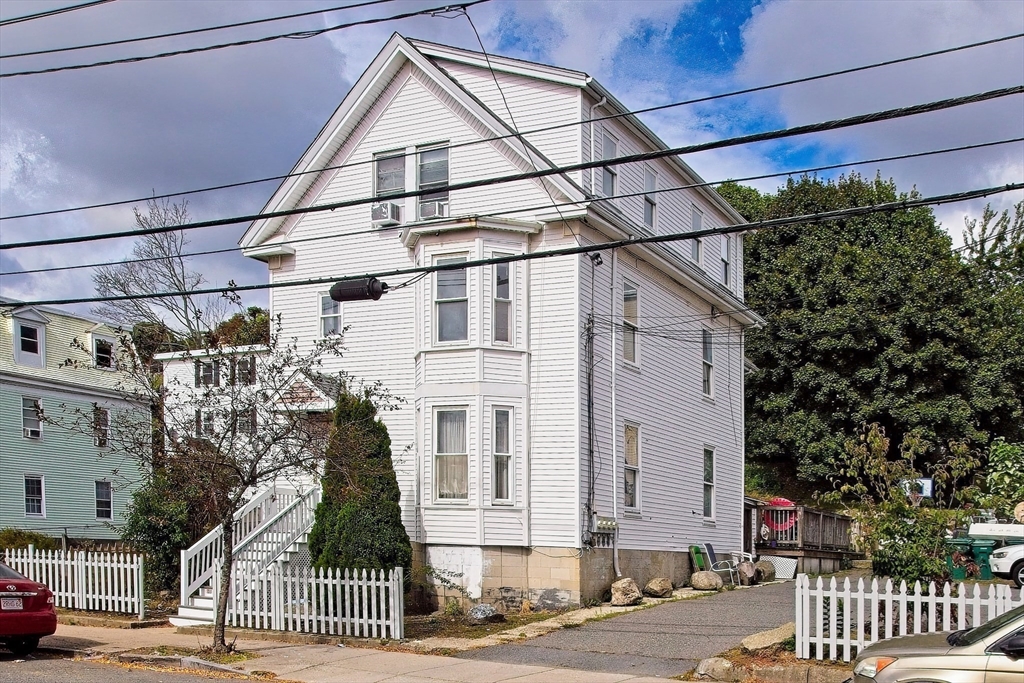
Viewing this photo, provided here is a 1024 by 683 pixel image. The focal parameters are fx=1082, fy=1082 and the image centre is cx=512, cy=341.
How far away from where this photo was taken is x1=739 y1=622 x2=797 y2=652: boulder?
550 inches

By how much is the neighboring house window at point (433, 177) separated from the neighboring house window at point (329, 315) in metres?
2.92

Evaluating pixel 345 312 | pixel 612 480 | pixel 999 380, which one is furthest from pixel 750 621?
pixel 999 380


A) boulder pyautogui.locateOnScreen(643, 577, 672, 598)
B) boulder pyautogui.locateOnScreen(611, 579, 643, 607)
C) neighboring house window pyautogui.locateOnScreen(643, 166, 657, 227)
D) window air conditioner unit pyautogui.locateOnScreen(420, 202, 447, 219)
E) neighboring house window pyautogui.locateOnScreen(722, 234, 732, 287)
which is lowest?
boulder pyautogui.locateOnScreen(643, 577, 672, 598)

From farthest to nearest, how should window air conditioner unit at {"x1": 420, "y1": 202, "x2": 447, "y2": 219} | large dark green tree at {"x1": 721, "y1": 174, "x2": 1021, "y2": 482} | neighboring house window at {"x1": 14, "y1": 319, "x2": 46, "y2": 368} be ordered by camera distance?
neighboring house window at {"x1": 14, "y1": 319, "x2": 46, "y2": 368}, large dark green tree at {"x1": 721, "y1": 174, "x2": 1021, "y2": 482}, window air conditioner unit at {"x1": 420, "y1": 202, "x2": 447, "y2": 219}

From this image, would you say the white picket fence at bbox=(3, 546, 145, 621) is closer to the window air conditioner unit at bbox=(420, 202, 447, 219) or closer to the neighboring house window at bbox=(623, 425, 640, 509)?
the window air conditioner unit at bbox=(420, 202, 447, 219)

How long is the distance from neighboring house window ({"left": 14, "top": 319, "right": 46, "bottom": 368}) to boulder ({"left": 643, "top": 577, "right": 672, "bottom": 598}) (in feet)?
86.4

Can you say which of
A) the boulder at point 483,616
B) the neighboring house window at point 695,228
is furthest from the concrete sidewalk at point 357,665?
the neighboring house window at point 695,228

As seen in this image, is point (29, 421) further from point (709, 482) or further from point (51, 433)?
point (709, 482)

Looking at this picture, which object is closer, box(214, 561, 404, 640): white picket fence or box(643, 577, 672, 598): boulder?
box(214, 561, 404, 640): white picket fence

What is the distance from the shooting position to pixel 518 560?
20281 millimetres

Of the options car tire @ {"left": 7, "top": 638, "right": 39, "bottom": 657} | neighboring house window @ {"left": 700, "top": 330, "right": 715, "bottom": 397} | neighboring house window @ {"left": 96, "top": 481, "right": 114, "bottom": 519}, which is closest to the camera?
car tire @ {"left": 7, "top": 638, "right": 39, "bottom": 657}

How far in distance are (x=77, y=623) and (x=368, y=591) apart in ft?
18.1

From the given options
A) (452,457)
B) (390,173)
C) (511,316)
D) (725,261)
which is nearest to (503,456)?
(452,457)

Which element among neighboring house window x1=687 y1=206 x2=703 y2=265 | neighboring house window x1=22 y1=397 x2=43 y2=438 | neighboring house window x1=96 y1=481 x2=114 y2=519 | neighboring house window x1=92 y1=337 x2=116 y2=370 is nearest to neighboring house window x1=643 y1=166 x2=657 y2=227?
neighboring house window x1=687 y1=206 x2=703 y2=265
